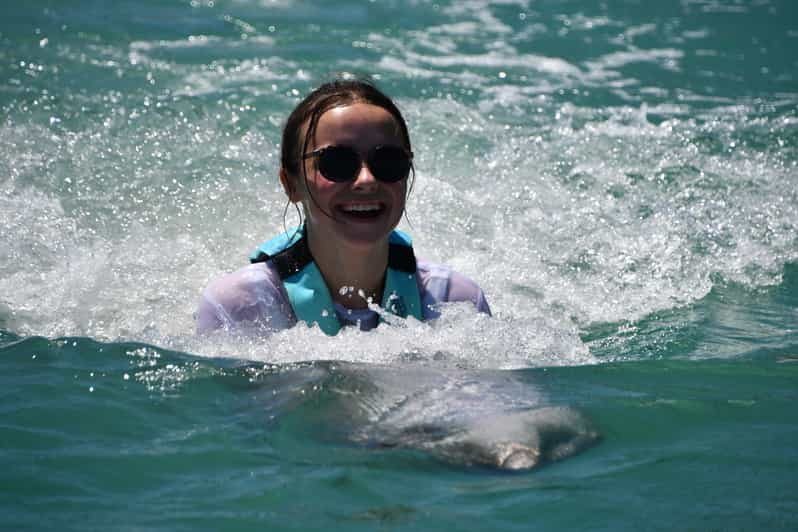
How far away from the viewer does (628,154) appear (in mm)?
7406

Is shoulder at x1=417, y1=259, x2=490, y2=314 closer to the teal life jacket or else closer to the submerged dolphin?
the teal life jacket

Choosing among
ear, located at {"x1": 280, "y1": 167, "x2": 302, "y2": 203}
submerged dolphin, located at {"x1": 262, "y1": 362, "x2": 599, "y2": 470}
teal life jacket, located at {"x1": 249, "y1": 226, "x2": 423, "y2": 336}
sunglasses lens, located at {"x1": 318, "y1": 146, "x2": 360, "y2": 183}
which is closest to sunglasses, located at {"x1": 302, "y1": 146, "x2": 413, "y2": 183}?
sunglasses lens, located at {"x1": 318, "y1": 146, "x2": 360, "y2": 183}

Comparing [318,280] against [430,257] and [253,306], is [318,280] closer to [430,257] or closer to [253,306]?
[253,306]

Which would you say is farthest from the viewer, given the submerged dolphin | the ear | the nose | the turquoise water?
the ear

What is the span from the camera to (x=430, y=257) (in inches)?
241

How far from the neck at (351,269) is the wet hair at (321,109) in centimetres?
29

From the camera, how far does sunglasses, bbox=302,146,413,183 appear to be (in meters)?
3.70

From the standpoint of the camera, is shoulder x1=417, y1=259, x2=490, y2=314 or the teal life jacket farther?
shoulder x1=417, y1=259, x2=490, y2=314

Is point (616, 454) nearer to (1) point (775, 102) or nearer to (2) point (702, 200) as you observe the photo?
(2) point (702, 200)

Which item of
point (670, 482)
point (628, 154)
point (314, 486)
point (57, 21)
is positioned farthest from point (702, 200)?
point (57, 21)

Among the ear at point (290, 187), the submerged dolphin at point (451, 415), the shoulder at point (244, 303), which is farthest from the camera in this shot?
the ear at point (290, 187)

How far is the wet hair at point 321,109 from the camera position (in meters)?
3.80

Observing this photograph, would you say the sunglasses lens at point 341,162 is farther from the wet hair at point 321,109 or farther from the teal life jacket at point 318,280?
the teal life jacket at point 318,280

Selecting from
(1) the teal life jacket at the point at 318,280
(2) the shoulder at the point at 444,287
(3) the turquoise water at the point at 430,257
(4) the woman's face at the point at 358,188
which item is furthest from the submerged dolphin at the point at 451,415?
(4) the woman's face at the point at 358,188
